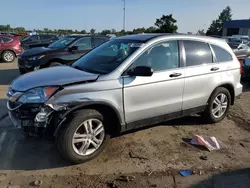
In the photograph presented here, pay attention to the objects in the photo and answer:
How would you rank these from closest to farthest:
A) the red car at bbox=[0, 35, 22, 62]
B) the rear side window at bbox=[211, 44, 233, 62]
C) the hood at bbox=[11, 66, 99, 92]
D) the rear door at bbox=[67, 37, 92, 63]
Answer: the hood at bbox=[11, 66, 99, 92], the rear side window at bbox=[211, 44, 233, 62], the rear door at bbox=[67, 37, 92, 63], the red car at bbox=[0, 35, 22, 62]

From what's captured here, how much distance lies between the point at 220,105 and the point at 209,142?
1167mm

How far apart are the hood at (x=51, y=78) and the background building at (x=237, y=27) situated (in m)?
72.3

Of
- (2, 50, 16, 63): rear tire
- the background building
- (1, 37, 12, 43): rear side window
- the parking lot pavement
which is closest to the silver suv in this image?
the parking lot pavement


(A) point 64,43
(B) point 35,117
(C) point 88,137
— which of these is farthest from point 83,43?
(B) point 35,117

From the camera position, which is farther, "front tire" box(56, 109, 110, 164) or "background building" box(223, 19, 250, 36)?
"background building" box(223, 19, 250, 36)

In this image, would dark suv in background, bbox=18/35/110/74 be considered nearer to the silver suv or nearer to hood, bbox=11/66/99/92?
the silver suv

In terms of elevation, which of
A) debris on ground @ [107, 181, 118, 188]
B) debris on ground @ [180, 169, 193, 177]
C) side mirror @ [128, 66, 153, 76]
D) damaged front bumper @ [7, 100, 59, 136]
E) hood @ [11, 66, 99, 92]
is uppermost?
side mirror @ [128, 66, 153, 76]

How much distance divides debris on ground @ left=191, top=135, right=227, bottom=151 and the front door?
0.54 metres

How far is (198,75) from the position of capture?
15.4 ft

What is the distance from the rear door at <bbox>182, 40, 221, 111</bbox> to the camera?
4.58 meters

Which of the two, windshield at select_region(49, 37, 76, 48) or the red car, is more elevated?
windshield at select_region(49, 37, 76, 48)

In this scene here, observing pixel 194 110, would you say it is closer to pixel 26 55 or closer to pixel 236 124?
pixel 236 124

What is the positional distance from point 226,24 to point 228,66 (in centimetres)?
7841

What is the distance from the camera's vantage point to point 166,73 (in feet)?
13.9
